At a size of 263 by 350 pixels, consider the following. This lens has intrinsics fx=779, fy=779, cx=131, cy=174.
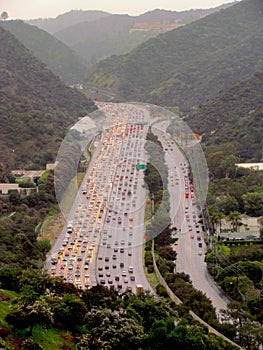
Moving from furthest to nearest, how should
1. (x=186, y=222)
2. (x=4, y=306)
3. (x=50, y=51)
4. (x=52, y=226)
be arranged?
(x=50, y=51) → (x=186, y=222) → (x=52, y=226) → (x=4, y=306)

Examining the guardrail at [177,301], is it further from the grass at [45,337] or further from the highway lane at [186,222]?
the grass at [45,337]

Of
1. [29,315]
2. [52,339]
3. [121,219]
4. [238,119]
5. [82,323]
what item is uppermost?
[29,315]

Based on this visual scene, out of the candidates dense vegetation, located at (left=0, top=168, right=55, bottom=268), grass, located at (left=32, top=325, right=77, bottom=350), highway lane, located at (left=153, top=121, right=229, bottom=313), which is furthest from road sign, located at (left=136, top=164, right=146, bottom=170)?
grass, located at (left=32, top=325, right=77, bottom=350)

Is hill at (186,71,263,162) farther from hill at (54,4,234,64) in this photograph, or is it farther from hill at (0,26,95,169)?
hill at (54,4,234,64)

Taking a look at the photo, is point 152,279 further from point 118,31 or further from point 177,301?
point 118,31

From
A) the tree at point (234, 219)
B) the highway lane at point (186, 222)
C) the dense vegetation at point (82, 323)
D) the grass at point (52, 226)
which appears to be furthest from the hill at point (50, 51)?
the dense vegetation at point (82, 323)

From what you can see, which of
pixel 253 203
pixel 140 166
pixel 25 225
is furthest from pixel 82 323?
pixel 140 166
